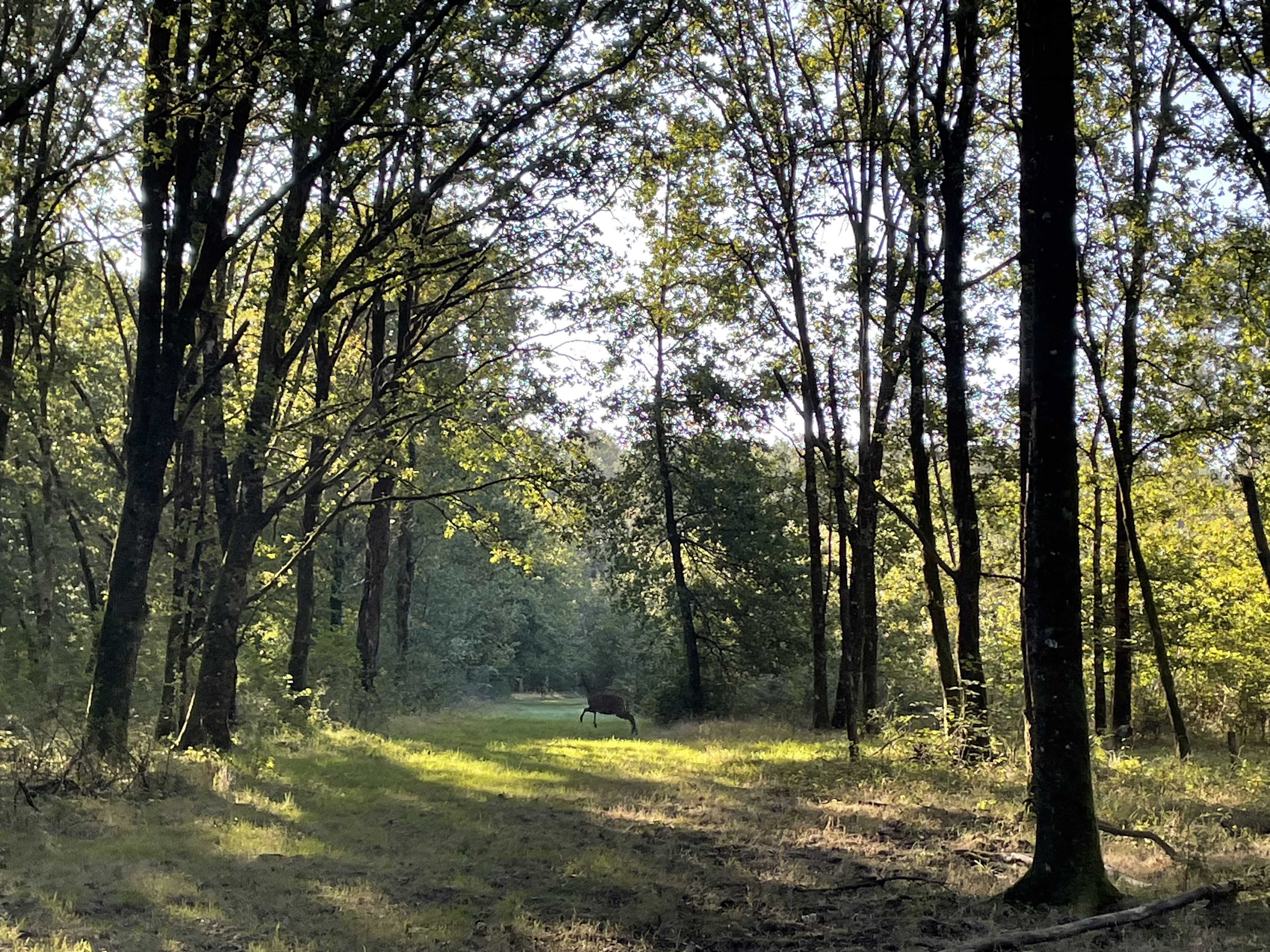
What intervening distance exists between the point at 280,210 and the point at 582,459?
678 centimetres

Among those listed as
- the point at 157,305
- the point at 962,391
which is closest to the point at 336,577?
the point at 157,305

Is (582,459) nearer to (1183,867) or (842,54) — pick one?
(842,54)

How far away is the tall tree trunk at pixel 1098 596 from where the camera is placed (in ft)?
61.6

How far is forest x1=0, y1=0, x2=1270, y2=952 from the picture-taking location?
6297 millimetres

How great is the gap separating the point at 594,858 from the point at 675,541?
67.4 ft

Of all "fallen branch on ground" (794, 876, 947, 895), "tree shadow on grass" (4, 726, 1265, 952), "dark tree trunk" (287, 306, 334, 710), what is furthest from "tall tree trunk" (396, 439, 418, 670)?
"fallen branch on ground" (794, 876, 947, 895)

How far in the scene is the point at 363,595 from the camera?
83.7ft

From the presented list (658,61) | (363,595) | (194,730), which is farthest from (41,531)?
(658,61)

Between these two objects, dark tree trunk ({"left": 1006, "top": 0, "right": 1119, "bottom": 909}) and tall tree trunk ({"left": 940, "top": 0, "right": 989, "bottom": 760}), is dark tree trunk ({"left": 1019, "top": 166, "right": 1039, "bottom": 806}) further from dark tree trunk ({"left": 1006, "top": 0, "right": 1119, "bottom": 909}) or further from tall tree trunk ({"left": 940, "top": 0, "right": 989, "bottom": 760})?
tall tree trunk ({"left": 940, "top": 0, "right": 989, "bottom": 760})

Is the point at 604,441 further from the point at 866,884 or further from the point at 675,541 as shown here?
the point at 866,884

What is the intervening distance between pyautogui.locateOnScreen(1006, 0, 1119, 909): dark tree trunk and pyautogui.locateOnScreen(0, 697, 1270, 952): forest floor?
1.85 feet

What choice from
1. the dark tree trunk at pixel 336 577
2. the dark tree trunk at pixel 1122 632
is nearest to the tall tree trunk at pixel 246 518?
the dark tree trunk at pixel 336 577

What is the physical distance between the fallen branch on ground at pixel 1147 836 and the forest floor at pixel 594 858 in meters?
0.12

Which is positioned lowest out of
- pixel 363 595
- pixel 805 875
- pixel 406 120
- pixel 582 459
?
pixel 805 875
